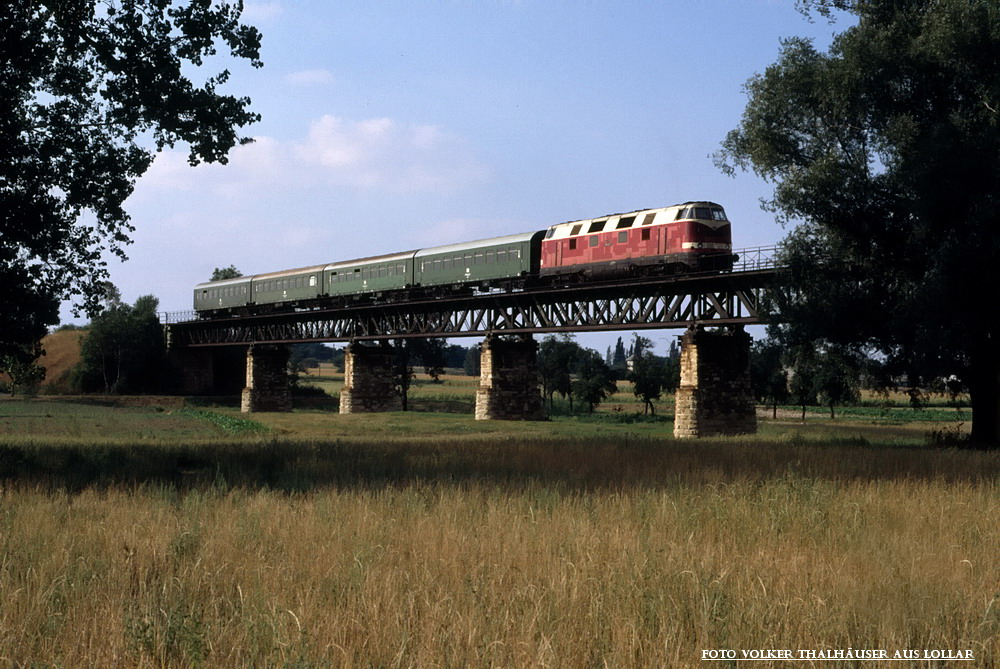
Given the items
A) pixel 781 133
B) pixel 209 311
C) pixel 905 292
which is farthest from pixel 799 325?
pixel 209 311

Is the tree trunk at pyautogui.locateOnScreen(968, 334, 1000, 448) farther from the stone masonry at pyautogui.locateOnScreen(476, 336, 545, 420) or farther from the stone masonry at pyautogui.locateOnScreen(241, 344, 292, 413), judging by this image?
the stone masonry at pyautogui.locateOnScreen(241, 344, 292, 413)

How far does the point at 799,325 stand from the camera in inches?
1141

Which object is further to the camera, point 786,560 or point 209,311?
point 209,311

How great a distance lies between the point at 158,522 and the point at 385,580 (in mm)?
4230

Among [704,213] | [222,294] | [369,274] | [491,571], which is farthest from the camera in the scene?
[222,294]

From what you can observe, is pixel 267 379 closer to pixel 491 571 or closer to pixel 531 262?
pixel 531 262

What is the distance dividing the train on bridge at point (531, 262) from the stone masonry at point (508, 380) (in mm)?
3939

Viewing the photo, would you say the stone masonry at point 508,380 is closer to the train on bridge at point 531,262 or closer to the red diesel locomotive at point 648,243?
the train on bridge at point 531,262

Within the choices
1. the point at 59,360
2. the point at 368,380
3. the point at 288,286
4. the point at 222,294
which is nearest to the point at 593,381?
the point at 368,380

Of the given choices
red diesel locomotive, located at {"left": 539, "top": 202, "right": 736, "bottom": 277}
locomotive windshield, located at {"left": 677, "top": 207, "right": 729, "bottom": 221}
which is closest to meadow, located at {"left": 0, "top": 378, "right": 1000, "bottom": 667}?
locomotive windshield, located at {"left": 677, "top": 207, "right": 729, "bottom": 221}

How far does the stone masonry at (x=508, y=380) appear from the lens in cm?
5325

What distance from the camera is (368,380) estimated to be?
2594 inches

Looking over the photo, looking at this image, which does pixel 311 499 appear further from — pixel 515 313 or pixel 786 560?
pixel 515 313

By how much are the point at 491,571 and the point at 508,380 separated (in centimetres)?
4615
